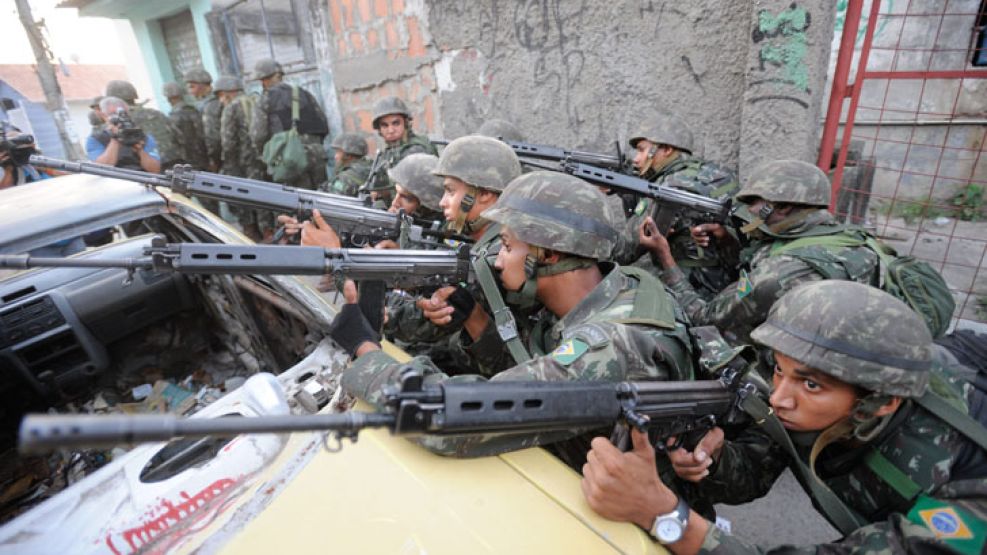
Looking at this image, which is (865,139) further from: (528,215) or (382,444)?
(382,444)

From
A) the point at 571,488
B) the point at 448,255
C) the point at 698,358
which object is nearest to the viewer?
the point at 571,488

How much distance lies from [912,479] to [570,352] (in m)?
1.06

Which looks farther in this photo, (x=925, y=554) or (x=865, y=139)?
(x=865, y=139)

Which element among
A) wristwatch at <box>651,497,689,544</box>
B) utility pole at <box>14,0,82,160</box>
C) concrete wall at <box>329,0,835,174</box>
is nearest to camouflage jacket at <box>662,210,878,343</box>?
concrete wall at <box>329,0,835,174</box>

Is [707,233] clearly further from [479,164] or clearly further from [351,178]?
[351,178]

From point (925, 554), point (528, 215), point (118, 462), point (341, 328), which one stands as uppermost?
point (528, 215)

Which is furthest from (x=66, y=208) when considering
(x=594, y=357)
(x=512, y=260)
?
(x=594, y=357)

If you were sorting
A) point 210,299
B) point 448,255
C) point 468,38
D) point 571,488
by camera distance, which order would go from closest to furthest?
point 571,488 → point 448,255 → point 210,299 → point 468,38

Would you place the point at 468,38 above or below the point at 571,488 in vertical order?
above

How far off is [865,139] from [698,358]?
774 centimetres

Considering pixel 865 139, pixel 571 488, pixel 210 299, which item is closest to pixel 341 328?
pixel 571 488

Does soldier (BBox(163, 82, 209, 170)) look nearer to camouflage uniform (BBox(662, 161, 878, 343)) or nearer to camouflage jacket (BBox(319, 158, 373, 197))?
camouflage jacket (BBox(319, 158, 373, 197))

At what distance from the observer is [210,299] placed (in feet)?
→ 11.0

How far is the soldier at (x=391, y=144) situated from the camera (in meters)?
5.23
